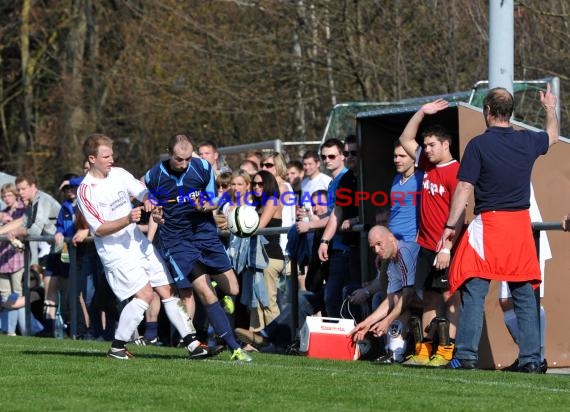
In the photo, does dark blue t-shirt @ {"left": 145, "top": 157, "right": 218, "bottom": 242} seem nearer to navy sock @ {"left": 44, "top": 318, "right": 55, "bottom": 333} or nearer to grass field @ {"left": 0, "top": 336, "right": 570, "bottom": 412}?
grass field @ {"left": 0, "top": 336, "right": 570, "bottom": 412}

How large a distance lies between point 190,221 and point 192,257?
34 cm

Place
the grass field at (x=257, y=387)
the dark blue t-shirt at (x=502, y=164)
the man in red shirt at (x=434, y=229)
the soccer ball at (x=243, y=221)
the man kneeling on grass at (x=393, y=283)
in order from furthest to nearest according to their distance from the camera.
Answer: the soccer ball at (x=243, y=221)
the man kneeling on grass at (x=393, y=283)
the man in red shirt at (x=434, y=229)
the dark blue t-shirt at (x=502, y=164)
the grass field at (x=257, y=387)

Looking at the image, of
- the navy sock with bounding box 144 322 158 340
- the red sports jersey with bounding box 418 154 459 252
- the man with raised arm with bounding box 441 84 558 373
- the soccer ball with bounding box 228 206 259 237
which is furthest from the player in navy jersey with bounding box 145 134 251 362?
the navy sock with bounding box 144 322 158 340

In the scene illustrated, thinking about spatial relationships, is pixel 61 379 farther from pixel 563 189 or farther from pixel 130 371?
pixel 563 189

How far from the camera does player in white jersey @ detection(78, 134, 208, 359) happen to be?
12016mm

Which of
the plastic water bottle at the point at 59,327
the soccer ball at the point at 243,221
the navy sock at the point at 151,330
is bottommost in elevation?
the plastic water bottle at the point at 59,327

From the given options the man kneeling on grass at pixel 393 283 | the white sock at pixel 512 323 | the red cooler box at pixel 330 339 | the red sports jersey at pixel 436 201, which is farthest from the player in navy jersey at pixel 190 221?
the white sock at pixel 512 323

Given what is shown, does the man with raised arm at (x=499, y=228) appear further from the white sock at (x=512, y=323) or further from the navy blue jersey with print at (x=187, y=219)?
the navy blue jersey with print at (x=187, y=219)

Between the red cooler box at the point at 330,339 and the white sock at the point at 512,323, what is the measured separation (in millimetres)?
1786

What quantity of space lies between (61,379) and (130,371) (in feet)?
2.26

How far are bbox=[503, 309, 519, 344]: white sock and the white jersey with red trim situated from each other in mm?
3412

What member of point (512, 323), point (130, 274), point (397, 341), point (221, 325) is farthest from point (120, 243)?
point (512, 323)

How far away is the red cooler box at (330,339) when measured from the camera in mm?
12930

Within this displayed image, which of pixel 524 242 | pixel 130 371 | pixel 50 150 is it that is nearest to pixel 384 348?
pixel 524 242
